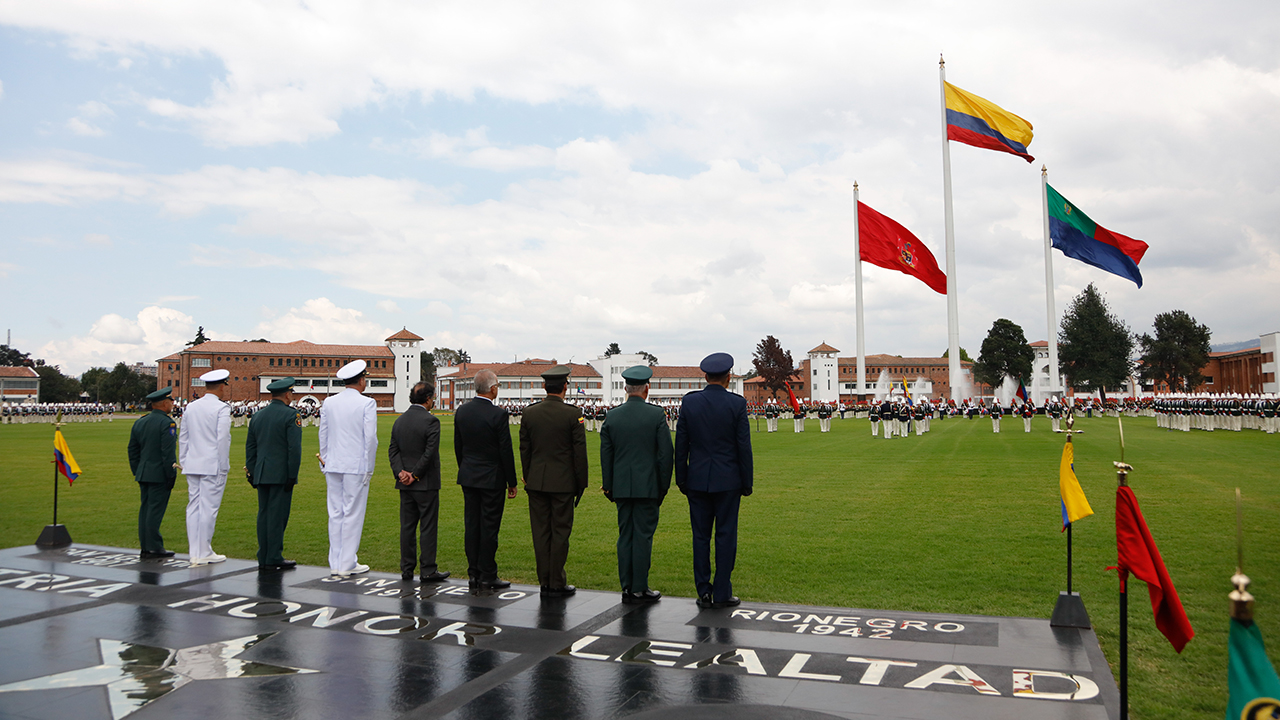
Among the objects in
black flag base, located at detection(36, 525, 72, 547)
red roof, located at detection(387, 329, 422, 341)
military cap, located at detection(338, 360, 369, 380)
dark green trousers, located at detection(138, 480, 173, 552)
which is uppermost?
red roof, located at detection(387, 329, 422, 341)

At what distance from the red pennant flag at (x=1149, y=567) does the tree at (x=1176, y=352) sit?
94108 mm

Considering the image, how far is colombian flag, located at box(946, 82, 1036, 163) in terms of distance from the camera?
2839 cm

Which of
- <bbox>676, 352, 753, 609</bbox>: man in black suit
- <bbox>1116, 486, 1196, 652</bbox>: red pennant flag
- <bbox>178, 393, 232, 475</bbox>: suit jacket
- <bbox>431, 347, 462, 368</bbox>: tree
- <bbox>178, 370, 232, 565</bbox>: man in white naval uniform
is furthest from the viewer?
<bbox>431, 347, 462, 368</bbox>: tree

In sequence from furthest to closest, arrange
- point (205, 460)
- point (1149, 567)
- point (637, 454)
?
point (205, 460) < point (637, 454) < point (1149, 567)

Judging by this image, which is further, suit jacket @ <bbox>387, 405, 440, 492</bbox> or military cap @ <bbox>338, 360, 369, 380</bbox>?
military cap @ <bbox>338, 360, 369, 380</bbox>

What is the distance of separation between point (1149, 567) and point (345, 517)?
6767 millimetres

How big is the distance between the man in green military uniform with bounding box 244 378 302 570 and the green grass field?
2.05 ft

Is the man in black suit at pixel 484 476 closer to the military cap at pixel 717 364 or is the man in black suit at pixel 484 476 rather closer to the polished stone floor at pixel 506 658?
the polished stone floor at pixel 506 658

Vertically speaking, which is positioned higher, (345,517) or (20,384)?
(20,384)

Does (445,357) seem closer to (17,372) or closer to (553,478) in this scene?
(17,372)

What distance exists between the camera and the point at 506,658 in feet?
16.3

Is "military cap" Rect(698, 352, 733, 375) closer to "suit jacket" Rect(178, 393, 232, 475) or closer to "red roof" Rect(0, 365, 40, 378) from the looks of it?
"suit jacket" Rect(178, 393, 232, 475)

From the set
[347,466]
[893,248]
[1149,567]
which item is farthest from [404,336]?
[1149,567]

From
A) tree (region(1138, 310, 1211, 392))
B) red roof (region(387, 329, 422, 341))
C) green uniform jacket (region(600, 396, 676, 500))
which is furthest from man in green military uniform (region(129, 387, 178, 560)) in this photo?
red roof (region(387, 329, 422, 341))
